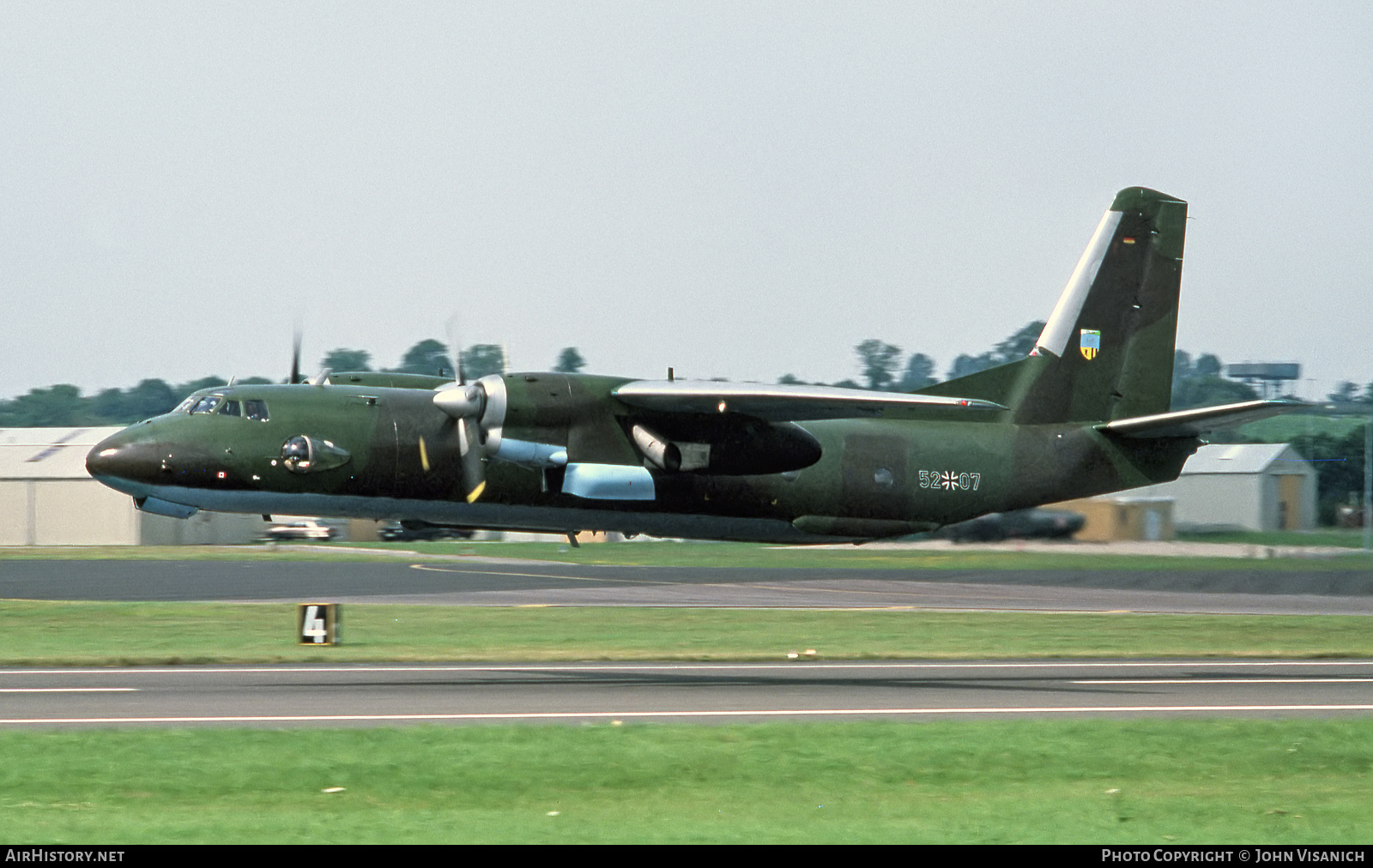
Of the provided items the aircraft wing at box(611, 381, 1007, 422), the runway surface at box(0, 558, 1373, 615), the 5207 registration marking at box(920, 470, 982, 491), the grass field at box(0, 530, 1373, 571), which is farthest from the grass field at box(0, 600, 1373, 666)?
the aircraft wing at box(611, 381, 1007, 422)

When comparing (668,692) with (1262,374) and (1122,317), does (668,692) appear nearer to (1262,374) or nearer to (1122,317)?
(1122,317)

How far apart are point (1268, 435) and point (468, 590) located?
3805 cm

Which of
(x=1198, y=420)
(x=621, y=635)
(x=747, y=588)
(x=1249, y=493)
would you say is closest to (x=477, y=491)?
(x=1198, y=420)

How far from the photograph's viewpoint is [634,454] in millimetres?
24359

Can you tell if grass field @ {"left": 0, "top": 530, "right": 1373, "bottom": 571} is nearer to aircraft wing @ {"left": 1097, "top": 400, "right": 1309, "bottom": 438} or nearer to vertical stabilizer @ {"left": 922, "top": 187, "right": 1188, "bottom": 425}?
vertical stabilizer @ {"left": 922, "top": 187, "right": 1188, "bottom": 425}

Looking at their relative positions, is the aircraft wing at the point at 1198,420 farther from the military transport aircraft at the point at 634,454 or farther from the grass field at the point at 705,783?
the grass field at the point at 705,783

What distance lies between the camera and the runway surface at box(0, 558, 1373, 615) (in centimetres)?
5012

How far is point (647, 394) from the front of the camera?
23.7 metres

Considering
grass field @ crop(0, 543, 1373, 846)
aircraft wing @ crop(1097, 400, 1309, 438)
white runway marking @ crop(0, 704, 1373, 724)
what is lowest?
white runway marking @ crop(0, 704, 1373, 724)

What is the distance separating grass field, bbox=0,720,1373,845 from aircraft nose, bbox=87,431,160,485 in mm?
3997

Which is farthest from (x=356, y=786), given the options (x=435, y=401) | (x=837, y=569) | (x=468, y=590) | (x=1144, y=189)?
(x=837, y=569)

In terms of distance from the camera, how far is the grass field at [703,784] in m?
15.0

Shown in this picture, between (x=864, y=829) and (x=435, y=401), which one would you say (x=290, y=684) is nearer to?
(x=435, y=401)

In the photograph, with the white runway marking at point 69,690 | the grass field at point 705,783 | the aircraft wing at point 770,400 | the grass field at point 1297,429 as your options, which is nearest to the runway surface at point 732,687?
the white runway marking at point 69,690
